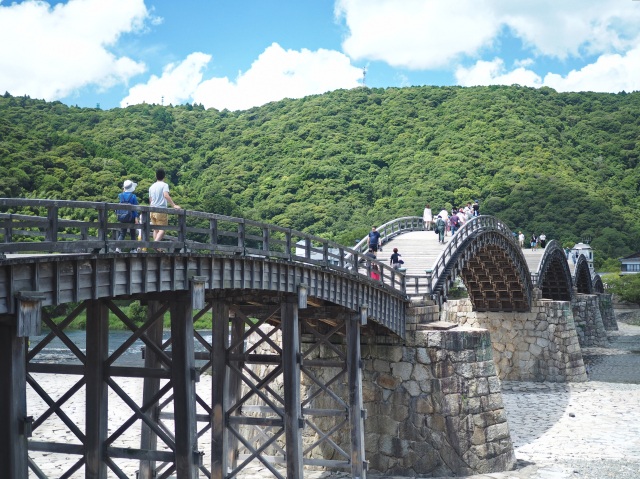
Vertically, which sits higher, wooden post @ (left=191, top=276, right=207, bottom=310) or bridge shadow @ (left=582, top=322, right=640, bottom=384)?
wooden post @ (left=191, top=276, right=207, bottom=310)

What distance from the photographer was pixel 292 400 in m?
14.7

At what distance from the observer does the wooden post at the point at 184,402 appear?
435 inches

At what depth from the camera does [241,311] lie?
16781 millimetres

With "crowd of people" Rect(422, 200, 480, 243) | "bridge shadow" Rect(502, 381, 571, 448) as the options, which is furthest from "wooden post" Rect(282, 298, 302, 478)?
"crowd of people" Rect(422, 200, 480, 243)

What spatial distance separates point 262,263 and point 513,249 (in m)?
22.2

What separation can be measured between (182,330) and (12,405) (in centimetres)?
352

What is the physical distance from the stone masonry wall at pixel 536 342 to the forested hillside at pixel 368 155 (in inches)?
1004

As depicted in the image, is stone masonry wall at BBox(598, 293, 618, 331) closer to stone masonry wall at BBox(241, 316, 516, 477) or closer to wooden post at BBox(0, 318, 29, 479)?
stone masonry wall at BBox(241, 316, 516, 477)

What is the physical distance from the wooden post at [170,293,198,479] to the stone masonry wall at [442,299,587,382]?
2541 centimetres

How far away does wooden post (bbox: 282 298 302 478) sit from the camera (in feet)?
48.0

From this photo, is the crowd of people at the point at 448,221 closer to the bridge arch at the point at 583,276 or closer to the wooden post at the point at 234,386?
the wooden post at the point at 234,386

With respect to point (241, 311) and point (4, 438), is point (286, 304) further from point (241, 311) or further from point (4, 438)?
point (4, 438)

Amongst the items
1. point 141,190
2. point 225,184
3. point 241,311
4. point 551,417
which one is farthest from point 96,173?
point 241,311

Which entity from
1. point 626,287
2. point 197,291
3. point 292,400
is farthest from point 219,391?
point 626,287
